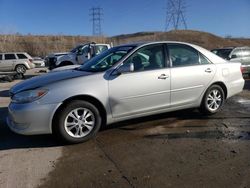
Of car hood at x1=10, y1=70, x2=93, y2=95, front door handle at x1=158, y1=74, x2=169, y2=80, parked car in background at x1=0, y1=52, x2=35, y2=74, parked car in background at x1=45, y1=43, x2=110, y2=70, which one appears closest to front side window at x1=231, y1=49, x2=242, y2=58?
parked car in background at x1=45, y1=43, x2=110, y2=70

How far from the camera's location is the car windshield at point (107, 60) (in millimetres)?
5707

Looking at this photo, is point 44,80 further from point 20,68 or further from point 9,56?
point 9,56

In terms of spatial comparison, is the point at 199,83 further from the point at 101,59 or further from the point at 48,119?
the point at 48,119

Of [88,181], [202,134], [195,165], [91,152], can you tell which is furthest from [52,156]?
[202,134]

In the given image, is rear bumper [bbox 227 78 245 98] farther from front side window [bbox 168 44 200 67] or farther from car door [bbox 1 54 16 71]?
car door [bbox 1 54 16 71]

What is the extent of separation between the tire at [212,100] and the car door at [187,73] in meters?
0.21

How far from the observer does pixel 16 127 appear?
5.08 metres

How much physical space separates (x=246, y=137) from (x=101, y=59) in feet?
9.38

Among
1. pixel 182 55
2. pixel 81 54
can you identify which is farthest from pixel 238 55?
pixel 182 55

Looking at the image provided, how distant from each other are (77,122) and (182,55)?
7.89 feet

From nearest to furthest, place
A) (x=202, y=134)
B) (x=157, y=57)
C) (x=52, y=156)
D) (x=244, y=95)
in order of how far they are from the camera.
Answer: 1. (x=52, y=156)
2. (x=202, y=134)
3. (x=157, y=57)
4. (x=244, y=95)

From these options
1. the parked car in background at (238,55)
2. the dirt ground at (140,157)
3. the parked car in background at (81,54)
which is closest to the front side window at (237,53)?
the parked car in background at (238,55)

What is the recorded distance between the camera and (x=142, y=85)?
220 inches

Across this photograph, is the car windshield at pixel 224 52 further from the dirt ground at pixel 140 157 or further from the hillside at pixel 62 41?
the hillside at pixel 62 41
